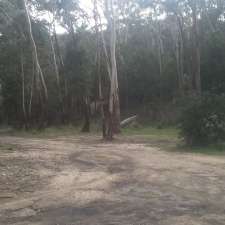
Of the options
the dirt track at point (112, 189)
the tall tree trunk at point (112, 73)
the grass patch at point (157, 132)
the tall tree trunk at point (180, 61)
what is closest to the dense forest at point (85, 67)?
the tall tree trunk at point (180, 61)

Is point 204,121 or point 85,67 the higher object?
point 85,67

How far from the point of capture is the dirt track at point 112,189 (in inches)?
283

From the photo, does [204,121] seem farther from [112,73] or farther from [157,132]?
[157,132]

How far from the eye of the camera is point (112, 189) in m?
9.28

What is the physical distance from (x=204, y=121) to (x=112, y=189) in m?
8.82

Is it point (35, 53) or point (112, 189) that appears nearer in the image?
point (112, 189)

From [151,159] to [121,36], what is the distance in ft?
142

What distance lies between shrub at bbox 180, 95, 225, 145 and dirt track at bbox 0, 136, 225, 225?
2.45 meters

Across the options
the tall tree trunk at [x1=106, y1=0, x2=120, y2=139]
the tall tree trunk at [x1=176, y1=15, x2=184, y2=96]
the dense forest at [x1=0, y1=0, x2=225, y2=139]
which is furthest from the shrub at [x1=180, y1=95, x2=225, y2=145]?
the tall tree trunk at [x1=176, y1=15, x2=184, y2=96]

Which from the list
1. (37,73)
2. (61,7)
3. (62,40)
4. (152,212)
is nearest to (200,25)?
(61,7)

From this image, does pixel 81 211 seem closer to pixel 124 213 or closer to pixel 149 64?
pixel 124 213

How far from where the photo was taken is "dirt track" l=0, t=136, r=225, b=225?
7.18 m

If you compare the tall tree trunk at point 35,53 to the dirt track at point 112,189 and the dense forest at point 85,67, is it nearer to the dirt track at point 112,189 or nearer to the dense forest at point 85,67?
the dense forest at point 85,67

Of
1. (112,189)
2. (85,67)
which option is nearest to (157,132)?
(85,67)
